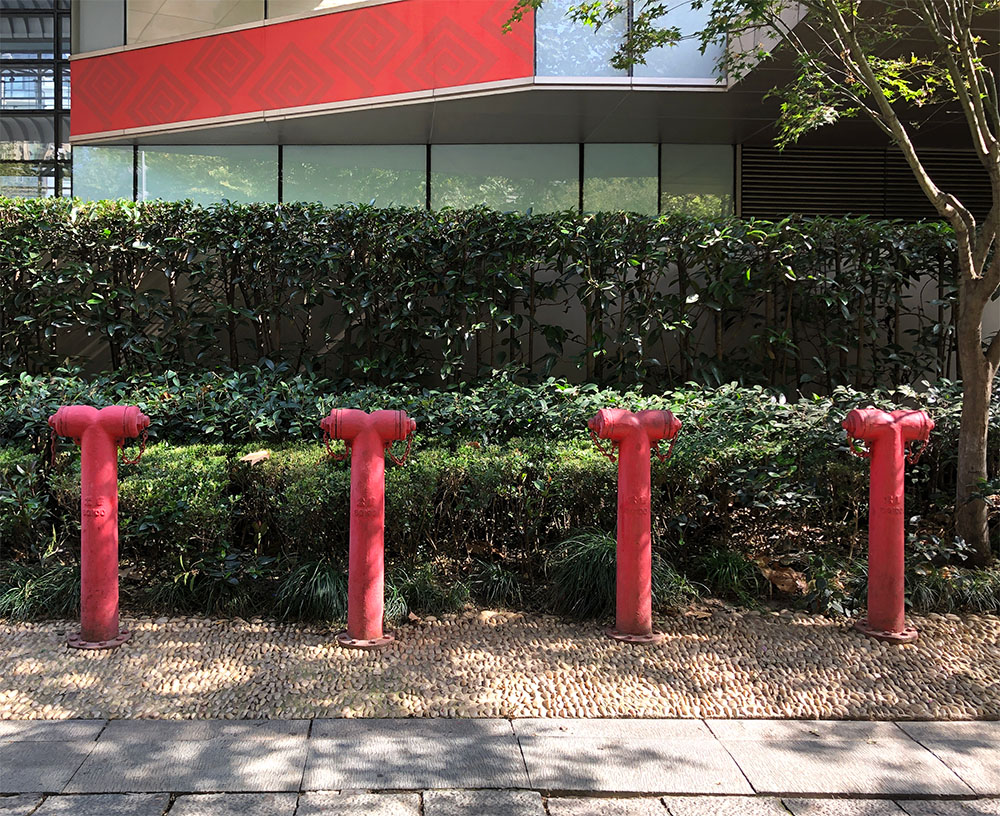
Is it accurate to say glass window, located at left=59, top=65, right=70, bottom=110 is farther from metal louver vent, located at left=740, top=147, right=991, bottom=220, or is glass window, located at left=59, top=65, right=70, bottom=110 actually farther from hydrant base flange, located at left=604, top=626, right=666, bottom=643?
hydrant base flange, located at left=604, top=626, right=666, bottom=643

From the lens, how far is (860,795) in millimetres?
3053

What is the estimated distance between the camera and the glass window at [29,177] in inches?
543

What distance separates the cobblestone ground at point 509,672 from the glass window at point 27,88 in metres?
13.0

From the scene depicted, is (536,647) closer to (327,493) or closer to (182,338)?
(327,493)

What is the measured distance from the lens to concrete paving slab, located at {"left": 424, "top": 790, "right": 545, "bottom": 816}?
2.89m

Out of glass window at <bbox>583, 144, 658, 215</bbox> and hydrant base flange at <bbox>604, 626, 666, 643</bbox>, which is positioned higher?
glass window at <bbox>583, 144, 658, 215</bbox>

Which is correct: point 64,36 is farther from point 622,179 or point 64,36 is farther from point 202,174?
point 622,179

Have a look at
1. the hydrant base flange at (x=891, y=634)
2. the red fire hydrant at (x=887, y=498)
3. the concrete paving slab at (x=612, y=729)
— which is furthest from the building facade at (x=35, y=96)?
the hydrant base flange at (x=891, y=634)

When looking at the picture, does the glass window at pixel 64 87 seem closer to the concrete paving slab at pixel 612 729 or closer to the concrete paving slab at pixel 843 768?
the concrete paving slab at pixel 612 729

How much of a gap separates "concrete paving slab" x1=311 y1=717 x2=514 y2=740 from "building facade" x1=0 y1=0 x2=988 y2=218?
8.78 metres

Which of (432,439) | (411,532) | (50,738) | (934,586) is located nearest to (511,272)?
(432,439)

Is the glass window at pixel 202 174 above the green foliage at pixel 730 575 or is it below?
above

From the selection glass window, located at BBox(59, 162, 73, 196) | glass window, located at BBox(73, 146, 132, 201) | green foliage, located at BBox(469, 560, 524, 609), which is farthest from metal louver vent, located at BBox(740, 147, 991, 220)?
glass window, located at BBox(59, 162, 73, 196)

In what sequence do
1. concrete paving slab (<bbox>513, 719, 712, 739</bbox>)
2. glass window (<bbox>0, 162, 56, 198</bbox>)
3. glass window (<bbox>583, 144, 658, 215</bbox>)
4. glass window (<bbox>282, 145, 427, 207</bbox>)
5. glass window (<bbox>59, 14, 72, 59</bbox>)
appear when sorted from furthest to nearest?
glass window (<bbox>59, 14, 72, 59</bbox>) < glass window (<bbox>0, 162, 56, 198</bbox>) < glass window (<bbox>282, 145, 427, 207</bbox>) < glass window (<bbox>583, 144, 658, 215</bbox>) < concrete paving slab (<bbox>513, 719, 712, 739</bbox>)
